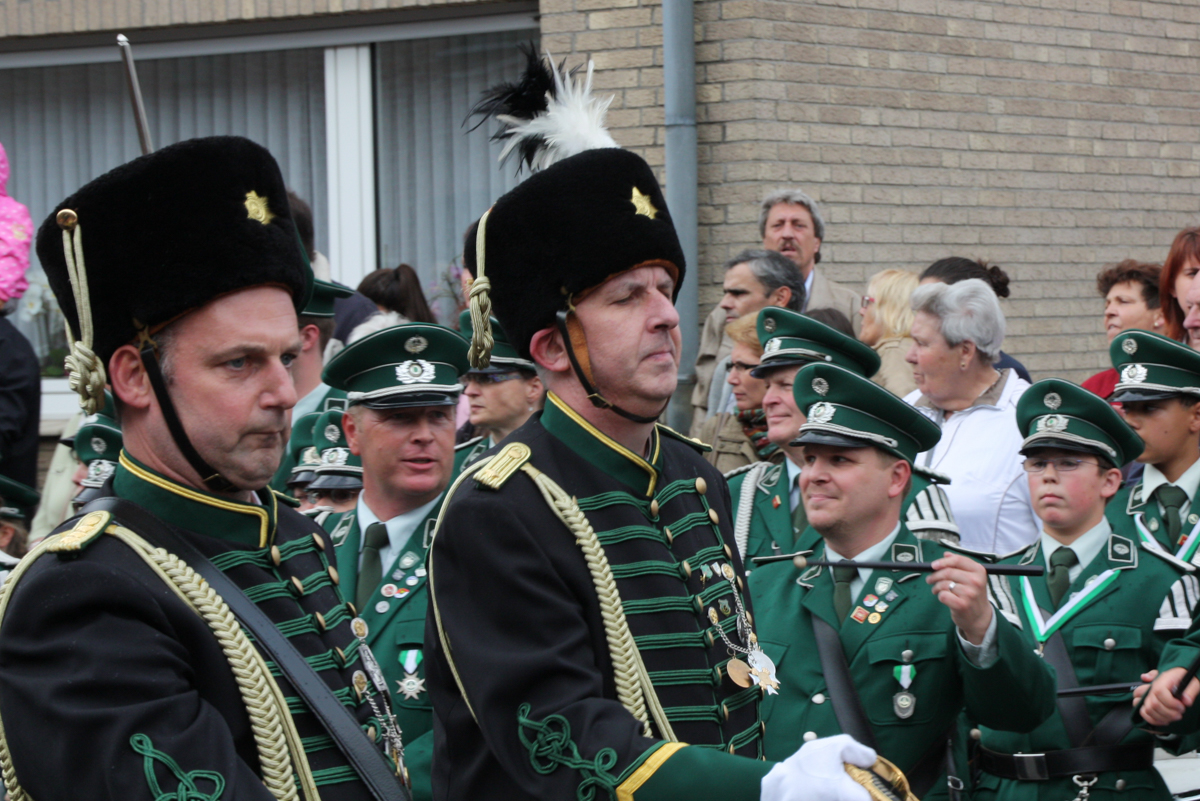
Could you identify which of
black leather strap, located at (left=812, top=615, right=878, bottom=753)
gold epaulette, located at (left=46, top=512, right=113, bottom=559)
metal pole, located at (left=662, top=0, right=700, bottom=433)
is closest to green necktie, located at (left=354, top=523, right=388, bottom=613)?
black leather strap, located at (left=812, top=615, right=878, bottom=753)

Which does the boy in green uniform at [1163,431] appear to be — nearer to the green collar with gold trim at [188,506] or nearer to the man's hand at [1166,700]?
the man's hand at [1166,700]

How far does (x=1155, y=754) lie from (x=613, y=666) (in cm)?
254

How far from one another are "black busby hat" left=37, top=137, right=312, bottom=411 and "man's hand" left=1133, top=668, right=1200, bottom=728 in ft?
8.50

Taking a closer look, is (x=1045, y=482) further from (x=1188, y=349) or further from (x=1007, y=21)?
(x=1007, y=21)

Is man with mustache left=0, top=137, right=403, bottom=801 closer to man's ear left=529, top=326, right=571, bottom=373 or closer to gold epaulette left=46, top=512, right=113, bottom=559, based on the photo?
Answer: gold epaulette left=46, top=512, right=113, bottom=559

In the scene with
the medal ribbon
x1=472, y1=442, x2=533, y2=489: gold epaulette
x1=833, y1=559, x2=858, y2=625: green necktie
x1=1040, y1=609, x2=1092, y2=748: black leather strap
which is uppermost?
x1=472, y1=442, x2=533, y2=489: gold epaulette

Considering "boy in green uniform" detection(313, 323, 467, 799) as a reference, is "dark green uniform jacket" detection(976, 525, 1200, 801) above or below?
below

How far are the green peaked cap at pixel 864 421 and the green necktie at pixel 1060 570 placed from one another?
0.60 meters

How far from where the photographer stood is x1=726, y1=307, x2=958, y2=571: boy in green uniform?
14.8 feet

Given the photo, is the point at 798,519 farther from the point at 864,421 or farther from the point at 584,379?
the point at 584,379

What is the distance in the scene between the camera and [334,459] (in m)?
4.76

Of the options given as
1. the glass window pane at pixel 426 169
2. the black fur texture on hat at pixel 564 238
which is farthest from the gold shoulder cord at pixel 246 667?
the glass window pane at pixel 426 169

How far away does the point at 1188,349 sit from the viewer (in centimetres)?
456

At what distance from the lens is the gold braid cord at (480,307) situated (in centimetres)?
265
